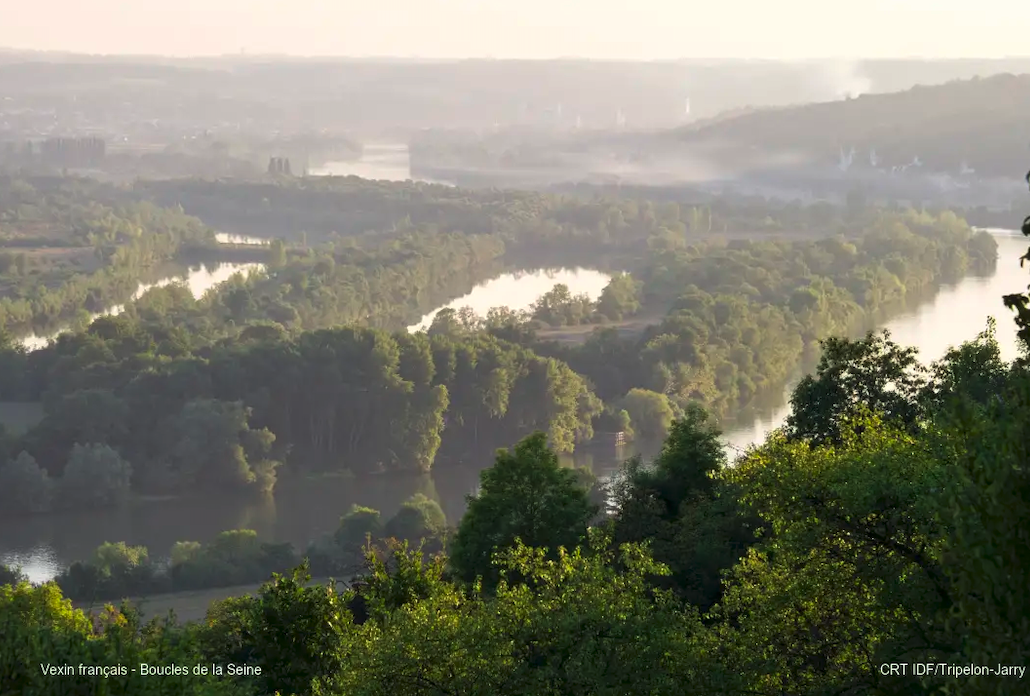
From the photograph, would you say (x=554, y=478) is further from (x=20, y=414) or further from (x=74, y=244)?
(x=74, y=244)

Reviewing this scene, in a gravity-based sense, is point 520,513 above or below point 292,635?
below

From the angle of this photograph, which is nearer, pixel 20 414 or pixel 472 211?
pixel 20 414

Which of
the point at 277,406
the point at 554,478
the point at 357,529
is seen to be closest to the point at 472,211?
the point at 277,406

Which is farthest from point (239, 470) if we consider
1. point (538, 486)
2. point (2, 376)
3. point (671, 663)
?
point (671, 663)

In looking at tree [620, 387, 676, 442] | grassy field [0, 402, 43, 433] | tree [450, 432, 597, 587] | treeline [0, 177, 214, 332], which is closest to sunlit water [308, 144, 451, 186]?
treeline [0, 177, 214, 332]

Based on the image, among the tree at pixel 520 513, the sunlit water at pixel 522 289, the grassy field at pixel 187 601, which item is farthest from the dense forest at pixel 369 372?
the tree at pixel 520 513

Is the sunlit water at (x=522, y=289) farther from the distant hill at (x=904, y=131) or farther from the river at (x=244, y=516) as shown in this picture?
the distant hill at (x=904, y=131)
